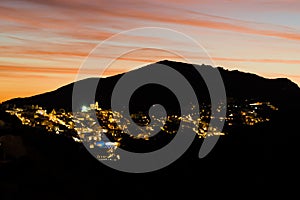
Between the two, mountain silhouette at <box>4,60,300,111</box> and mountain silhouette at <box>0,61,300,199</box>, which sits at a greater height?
mountain silhouette at <box>4,60,300,111</box>

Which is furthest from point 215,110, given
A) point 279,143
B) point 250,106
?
point 279,143

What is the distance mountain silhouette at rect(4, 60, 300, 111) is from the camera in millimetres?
79125

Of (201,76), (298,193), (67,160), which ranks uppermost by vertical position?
(201,76)

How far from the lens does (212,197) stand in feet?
61.3

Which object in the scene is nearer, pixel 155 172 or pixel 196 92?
pixel 155 172

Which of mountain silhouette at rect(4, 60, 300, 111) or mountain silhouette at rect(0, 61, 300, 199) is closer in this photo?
mountain silhouette at rect(0, 61, 300, 199)

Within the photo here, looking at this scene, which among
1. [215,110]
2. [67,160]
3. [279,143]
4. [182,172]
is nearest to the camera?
[67,160]

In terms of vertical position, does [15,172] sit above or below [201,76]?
below

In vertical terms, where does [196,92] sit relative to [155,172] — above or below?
above

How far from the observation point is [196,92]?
92.6m

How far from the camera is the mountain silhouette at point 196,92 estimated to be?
7912cm

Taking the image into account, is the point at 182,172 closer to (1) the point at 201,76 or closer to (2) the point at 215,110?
(2) the point at 215,110

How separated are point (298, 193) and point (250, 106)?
168ft

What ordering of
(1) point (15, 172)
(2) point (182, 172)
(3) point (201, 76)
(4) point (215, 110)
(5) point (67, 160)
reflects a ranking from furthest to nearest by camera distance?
(3) point (201, 76) < (4) point (215, 110) < (2) point (182, 172) < (5) point (67, 160) < (1) point (15, 172)
